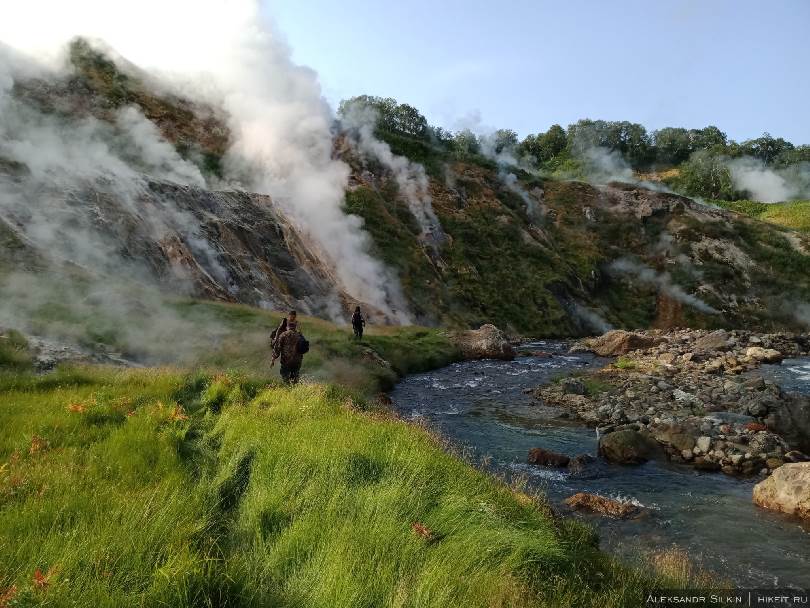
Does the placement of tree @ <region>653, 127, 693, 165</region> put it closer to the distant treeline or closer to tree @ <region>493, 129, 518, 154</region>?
the distant treeline

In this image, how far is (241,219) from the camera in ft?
135

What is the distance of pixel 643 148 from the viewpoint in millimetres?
132500

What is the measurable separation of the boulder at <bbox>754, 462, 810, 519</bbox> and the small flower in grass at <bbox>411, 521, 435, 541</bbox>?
880cm

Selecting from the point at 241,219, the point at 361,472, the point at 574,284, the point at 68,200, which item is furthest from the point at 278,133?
the point at 361,472

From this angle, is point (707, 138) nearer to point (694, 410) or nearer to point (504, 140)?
point (504, 140)

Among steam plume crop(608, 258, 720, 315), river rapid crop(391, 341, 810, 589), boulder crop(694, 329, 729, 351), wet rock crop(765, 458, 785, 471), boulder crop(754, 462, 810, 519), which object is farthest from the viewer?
steam plume crop(608, 258, 720, 315)

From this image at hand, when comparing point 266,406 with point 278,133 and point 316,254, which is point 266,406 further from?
point 278,133

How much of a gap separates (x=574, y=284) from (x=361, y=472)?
6049 cm

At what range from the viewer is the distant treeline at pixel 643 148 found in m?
114

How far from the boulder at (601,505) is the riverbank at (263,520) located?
293 centimetres

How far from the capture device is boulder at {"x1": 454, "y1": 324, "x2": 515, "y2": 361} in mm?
35094

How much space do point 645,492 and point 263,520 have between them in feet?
30.8

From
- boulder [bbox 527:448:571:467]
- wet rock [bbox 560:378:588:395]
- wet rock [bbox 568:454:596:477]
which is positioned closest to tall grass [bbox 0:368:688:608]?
wet rock [bbox 568:454:596:477]

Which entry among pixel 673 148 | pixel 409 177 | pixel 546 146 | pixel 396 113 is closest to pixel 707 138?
pixel 673 148
